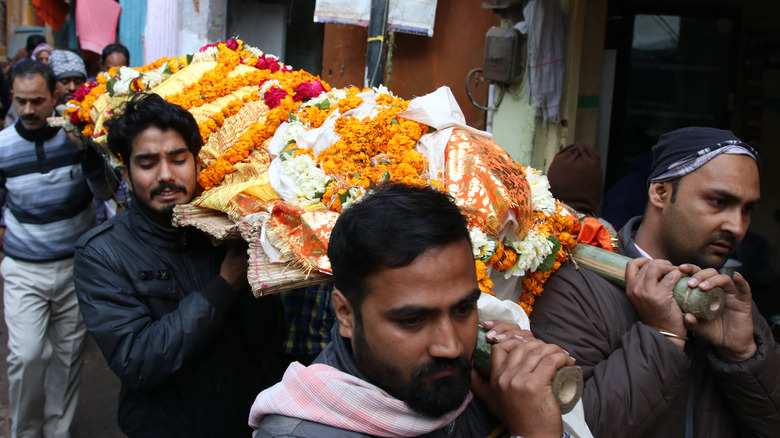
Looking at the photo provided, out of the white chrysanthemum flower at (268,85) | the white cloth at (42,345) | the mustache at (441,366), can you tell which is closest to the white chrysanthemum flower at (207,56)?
the white chrysanthemum flower at (268,85)

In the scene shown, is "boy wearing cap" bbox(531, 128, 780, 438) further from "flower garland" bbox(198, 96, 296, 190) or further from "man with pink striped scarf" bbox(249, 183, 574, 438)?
"flower garland" bbox(198, 96, 296, 190)

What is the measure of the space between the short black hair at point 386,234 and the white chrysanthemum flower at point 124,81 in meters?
2.51

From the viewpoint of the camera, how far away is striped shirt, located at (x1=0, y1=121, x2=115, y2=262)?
13.6 ft

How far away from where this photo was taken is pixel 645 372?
1956 millimetres

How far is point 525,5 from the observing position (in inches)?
221

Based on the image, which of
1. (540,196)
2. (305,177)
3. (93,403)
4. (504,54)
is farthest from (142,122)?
(504,54)

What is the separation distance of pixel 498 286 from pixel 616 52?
4.64 meters

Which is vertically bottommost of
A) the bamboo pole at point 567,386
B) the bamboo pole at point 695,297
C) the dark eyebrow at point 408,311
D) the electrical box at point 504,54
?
the bamboo pole at point 567,386

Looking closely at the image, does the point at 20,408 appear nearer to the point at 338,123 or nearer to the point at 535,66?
the point at 338,123

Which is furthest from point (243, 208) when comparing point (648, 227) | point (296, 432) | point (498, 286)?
point (648, 227)

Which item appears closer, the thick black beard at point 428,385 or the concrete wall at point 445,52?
the thick black beard at point 428,385

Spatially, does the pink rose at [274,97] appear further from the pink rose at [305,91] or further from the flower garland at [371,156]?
the flower garland at [371,156]

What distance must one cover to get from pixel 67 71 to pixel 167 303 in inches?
170

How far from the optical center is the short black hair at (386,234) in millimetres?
1430
